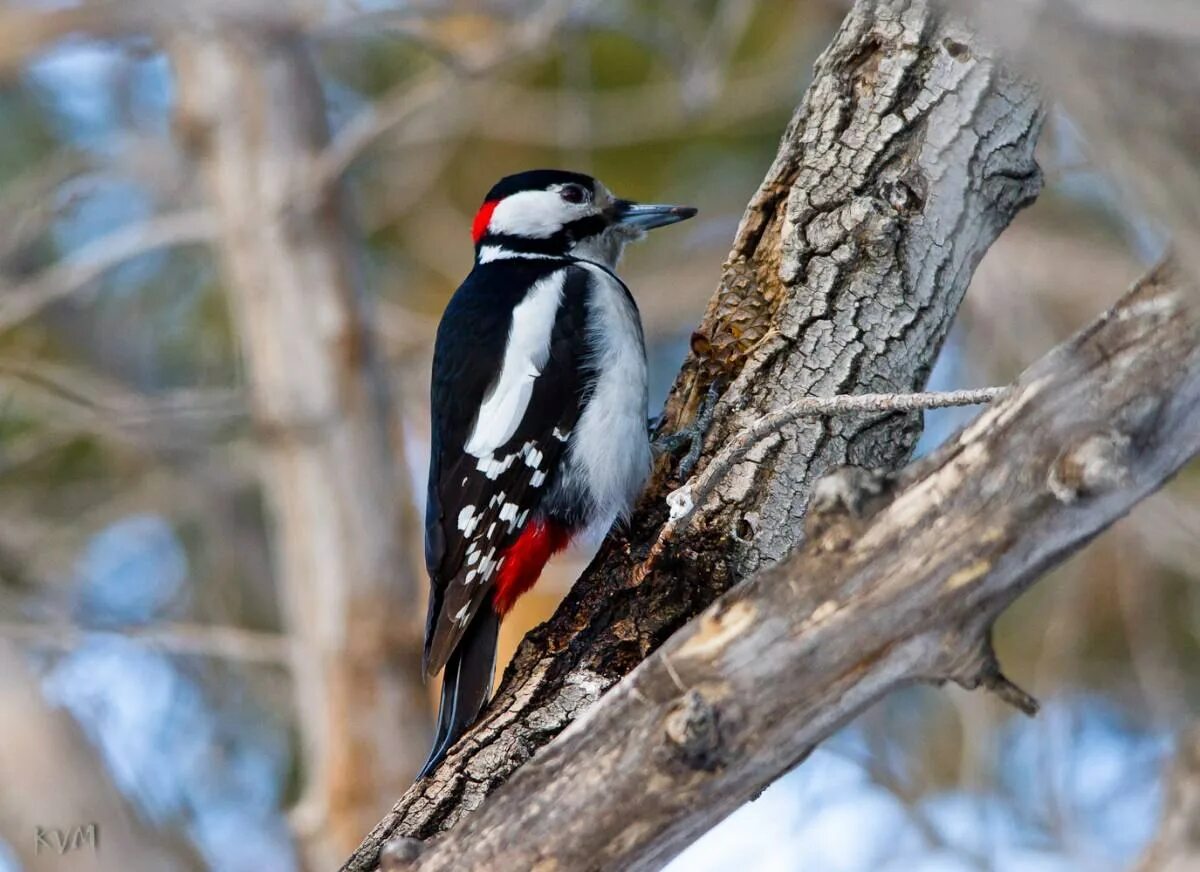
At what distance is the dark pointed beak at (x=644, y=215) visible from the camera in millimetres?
4051

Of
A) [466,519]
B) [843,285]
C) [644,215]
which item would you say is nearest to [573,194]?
[644,215]

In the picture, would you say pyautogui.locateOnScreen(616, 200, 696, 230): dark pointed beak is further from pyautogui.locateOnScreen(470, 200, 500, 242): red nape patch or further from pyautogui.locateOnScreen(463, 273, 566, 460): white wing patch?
pyautogui.locateOnScreen(463, 273, 566, 460): white wing patch

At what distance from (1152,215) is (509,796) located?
1359 mm

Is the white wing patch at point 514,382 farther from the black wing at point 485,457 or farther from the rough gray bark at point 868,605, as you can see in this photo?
the rough gray bark at point 868,605

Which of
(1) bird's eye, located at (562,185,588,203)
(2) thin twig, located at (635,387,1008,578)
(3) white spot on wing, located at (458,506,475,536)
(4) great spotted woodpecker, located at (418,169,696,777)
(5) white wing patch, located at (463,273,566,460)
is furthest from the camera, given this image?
(1) bird's eye, located at (562,185,588,203)

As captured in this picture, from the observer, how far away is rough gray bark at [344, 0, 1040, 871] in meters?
2.70

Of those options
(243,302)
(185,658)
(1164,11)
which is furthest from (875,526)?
(185,658)

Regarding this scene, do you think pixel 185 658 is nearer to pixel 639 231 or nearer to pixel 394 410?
pixel 394 410

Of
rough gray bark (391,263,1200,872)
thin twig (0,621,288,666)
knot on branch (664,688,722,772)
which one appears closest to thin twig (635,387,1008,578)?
rough gray bark (391,263,1200,872)

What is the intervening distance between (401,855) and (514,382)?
1508mm

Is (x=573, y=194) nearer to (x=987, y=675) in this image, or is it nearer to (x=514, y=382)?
(x=514, y=382)

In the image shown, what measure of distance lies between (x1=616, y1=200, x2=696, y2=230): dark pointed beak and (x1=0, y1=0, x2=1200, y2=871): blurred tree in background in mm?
617

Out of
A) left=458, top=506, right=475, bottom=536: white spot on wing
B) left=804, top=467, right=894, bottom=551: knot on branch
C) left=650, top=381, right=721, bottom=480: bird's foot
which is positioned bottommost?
left=804, top=467, right=894, bottom=551: knot on branch

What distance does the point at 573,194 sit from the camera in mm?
4160
